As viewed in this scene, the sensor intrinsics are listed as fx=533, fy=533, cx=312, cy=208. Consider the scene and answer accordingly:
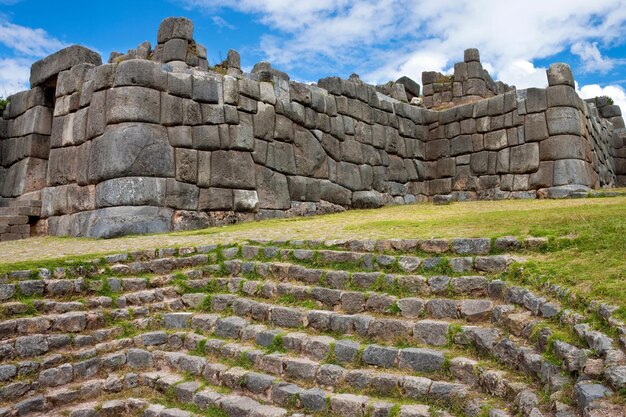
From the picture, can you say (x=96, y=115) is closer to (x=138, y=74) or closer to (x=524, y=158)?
(x=138, y=74)

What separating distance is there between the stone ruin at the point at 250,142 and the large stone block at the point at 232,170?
0.02 m

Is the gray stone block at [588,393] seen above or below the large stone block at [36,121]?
below

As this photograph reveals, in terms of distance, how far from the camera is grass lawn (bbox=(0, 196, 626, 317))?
5070 mm

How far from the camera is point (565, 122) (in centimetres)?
1357

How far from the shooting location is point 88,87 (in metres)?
11.6

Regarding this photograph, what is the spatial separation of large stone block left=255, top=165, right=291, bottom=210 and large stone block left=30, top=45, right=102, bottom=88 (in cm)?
480

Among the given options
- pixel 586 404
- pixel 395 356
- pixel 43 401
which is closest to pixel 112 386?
pixel 43 401

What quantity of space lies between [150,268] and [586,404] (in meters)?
6.05

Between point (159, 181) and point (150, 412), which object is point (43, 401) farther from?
point (159, 181)

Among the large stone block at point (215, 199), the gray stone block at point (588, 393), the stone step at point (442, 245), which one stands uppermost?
the large stone block at point (215, 199)

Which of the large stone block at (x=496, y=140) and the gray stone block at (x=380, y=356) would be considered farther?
the large stone block at (x=496, y=140)

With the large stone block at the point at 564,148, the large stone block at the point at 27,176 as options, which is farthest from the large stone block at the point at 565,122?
the large stone block at the point at 27,176

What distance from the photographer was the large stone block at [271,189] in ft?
40.8

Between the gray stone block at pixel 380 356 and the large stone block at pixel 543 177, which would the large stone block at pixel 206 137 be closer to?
the gray stone block at pixel 380 356
